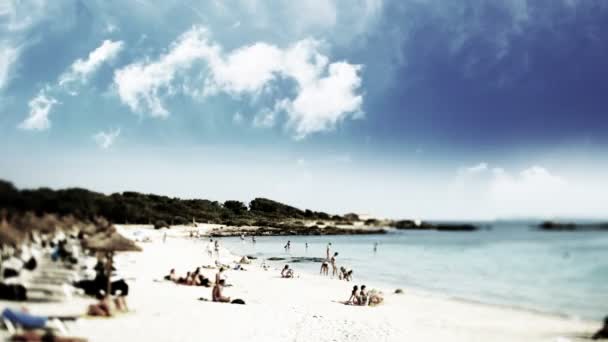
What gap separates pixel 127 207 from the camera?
808cm

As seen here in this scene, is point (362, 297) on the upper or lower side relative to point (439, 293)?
upper

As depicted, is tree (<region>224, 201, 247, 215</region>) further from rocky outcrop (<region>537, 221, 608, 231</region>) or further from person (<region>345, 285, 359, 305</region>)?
rocky outcrop (<region>537, 221, 608, 231</region>)

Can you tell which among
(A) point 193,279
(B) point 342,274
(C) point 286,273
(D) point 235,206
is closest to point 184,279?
Answer: (A) point 193,279

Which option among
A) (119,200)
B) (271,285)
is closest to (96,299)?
(119,200)

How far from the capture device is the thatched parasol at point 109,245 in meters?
7.32

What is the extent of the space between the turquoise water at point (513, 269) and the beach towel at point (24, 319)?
8.18 m

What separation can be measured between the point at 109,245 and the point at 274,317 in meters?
6.10

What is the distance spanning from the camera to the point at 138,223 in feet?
26.9

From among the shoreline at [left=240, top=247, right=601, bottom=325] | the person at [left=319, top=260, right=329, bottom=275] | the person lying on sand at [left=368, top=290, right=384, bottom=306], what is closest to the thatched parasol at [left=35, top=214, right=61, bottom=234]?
the shoreline at [left=240, top=247, right=601, bottom=325]

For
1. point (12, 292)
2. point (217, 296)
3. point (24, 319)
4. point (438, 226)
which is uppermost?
point (438, 226)

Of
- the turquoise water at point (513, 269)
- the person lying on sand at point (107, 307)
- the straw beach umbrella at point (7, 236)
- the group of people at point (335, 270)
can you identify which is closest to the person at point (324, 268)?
the group of people at point (335, 270)

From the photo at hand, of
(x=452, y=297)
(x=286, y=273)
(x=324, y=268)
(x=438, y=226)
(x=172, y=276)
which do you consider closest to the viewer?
(x=172, y=276)

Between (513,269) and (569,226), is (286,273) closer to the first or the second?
(513,269)

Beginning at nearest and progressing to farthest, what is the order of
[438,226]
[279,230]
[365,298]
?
[365,298] → [279,230] → [438,226]
